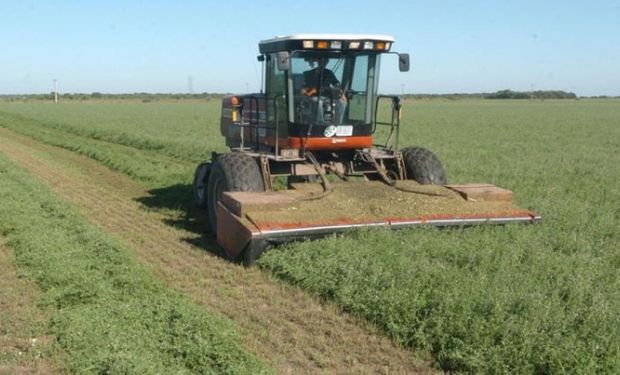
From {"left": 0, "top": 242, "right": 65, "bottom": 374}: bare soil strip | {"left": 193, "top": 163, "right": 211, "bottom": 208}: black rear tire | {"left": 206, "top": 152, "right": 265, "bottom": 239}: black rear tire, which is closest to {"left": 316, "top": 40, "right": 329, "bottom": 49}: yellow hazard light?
{"left": 206, "top": 152, "right": 265, "bottom": 239}: black rear tire

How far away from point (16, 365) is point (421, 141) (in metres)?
21.4

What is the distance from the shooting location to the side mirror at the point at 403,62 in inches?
354

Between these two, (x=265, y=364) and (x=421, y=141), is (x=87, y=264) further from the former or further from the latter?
(x=421, y=141)

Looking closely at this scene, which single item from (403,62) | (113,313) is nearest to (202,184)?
(403,62)

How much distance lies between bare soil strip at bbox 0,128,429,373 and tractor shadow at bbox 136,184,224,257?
75 mm

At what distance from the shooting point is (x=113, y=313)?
5520 mm

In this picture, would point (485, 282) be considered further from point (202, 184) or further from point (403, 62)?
point (202, 184)

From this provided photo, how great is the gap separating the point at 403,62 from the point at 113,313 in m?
5.21

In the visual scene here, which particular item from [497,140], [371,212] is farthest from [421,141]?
[371,212]

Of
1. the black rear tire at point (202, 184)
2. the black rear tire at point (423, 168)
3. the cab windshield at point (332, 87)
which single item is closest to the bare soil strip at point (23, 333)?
the black rear tire at point (202, 184)

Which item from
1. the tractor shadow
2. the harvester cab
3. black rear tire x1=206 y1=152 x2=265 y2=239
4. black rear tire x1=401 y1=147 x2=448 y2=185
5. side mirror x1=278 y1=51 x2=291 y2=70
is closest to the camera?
the harvester cab

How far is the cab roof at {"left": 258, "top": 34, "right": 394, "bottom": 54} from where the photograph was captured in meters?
8.60

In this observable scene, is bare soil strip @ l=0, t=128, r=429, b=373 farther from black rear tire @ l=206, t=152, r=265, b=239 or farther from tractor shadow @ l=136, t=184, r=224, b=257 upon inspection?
black rear tire @ l=206, t=152, r=265, b=239

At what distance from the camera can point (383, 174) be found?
366 inches
